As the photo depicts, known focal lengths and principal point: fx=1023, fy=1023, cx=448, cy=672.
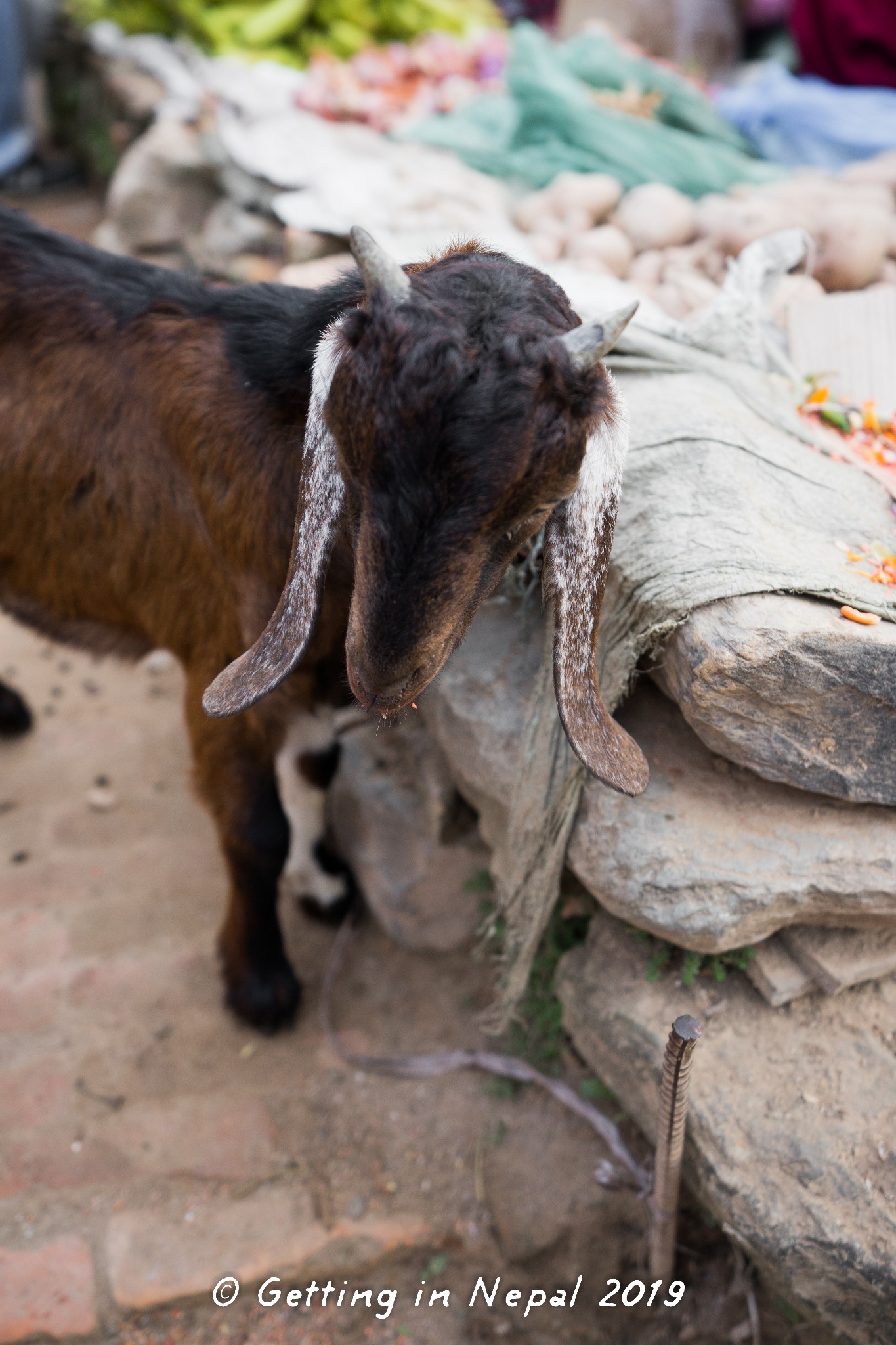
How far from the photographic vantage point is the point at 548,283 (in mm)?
1973

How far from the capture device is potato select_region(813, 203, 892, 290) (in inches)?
144

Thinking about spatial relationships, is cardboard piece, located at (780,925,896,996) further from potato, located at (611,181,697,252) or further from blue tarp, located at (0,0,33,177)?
blue tarp, located at (0,0,33,177)

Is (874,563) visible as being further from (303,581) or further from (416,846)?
(416,846)

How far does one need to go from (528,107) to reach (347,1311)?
5.28 metres

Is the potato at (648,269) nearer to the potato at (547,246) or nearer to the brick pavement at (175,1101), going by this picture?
the potato at (547,246)

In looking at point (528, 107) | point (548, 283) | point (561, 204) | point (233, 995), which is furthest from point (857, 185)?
point (233, 995)

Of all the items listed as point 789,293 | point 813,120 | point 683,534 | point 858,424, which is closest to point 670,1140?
point 683,534

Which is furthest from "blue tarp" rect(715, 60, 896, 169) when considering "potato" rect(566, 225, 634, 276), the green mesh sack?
"potato" rect(566, 225, 634, 276)

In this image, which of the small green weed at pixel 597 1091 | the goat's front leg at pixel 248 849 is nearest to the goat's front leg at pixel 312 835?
the goat's front leg at pixel 248 849

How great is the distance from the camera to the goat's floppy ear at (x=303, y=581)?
6.32 ft

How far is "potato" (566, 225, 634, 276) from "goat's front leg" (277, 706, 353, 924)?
2.05 metres

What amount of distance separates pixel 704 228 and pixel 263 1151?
145 inches

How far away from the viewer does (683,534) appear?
2.27 metres

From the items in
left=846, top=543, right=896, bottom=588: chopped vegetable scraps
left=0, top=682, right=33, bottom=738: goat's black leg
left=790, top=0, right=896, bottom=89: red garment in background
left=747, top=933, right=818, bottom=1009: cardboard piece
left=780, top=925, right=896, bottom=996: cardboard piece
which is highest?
left=790, top=0, right=896, bottom=89: red garment in background
